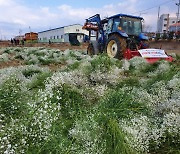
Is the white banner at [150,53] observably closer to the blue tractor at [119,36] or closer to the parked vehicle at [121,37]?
the parked vehicle at [121,37]

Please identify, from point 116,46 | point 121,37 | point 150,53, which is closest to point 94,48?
point 116,46

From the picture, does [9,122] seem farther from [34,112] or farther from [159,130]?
[159,130]

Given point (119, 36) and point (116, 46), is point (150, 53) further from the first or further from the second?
point (119, 36)

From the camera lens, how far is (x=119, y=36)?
11.8 meters

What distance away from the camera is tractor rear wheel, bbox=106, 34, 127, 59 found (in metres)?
11.4

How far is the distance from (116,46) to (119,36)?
1.72 feet

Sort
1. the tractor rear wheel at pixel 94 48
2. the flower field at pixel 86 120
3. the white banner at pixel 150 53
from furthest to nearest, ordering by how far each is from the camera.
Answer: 1. the tractor rear wheel at pixel 94 48
2. the white banner at pixel 150 53
3. the flower field at pixel 86 120

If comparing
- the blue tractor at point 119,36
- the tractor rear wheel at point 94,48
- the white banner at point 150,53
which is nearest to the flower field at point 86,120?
the white banner at point 150,53

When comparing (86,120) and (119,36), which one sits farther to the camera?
(119,36)

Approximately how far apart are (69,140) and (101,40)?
10.9 meters

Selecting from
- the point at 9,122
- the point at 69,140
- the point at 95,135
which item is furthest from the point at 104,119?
the point at 9,122

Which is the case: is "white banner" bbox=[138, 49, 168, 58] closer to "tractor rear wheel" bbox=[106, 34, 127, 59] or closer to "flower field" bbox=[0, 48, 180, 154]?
"tractor rear wheel" bbox=[106, 34, 127, 59]

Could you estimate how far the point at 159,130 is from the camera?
340cm

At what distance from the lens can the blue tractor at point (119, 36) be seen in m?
11.5
